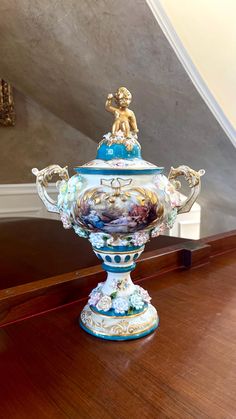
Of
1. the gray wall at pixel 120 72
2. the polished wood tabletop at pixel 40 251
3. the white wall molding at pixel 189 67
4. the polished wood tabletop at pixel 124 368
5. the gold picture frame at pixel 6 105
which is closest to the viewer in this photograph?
the polished wood tabletop at pixel 124 368

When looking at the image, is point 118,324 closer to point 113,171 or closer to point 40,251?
point 113,171

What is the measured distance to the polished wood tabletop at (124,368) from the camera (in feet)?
1.35

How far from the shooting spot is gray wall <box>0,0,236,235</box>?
1.49 meters

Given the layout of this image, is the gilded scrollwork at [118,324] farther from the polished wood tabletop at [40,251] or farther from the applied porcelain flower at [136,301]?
the polished wood tabletop at [40,251]

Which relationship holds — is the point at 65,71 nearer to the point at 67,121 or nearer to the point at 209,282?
the point at 67,121

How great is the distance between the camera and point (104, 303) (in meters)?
0.61

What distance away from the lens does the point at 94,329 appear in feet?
1.96

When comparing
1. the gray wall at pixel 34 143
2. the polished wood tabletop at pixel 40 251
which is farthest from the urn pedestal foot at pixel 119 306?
the gray wall at pixel 34 143

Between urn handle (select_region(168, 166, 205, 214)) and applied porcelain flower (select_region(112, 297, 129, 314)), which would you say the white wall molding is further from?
applied porcelain flower (select_region(112, 297, 129, 314))

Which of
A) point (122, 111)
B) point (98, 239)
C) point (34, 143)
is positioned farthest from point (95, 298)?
point (34, 143)

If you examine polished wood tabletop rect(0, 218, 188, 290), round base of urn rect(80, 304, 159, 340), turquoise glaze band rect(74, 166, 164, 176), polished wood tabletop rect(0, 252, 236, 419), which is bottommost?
polished wood tabletop rect(0, 218, 188, 290)

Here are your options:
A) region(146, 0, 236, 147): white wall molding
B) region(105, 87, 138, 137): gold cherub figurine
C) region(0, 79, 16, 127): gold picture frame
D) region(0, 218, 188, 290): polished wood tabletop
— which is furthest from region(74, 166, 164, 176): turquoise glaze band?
region(0, 79, 16, 127): gold picture frame

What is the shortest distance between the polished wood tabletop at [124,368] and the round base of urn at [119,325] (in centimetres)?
1

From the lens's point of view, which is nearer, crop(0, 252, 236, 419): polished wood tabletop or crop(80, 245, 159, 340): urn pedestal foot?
crop(0, 252, 236, 419): polished wood tabletop
